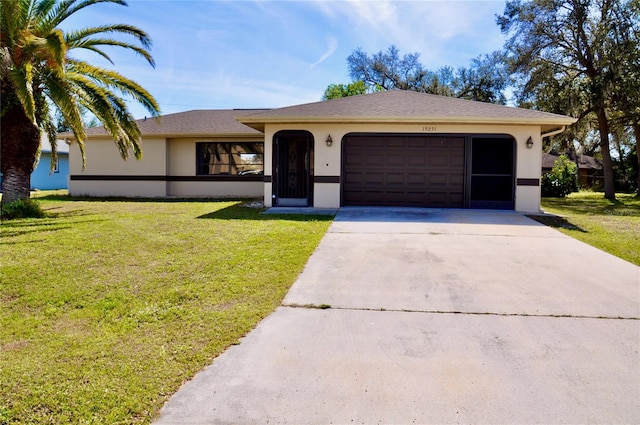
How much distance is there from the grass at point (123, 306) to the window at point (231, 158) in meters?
8.35

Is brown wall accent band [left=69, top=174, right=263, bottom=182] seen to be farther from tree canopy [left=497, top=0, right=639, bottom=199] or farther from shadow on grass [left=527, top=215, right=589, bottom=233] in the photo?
tree canopy [left=497, top=0, right=639, bottom=199]

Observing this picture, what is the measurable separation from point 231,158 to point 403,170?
25.1 feet

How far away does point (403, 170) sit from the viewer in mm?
12773

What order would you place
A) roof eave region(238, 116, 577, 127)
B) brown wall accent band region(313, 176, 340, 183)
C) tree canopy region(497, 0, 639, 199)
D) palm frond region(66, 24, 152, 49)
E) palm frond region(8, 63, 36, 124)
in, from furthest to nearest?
tree canopy region(497, 0, 639, 199), brown wall accent band region(313, 176, 340, 183), roof eave region(238, 116, 577, 127), palm frond region(66, 24, 152, 49), palm frond region(8, 63, 36, 124)

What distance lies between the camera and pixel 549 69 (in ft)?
68.7

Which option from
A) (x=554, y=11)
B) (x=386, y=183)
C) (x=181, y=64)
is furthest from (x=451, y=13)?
(x=181, y=64)

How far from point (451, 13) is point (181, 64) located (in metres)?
15.6

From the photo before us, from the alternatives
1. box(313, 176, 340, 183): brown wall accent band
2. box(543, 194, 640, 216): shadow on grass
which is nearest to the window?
box(313, 176, 340, 183): brown wall accent band

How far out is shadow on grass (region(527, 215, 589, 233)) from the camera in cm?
984

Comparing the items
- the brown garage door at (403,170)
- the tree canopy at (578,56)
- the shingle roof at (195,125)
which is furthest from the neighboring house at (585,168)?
the shingle roof at (195,125)

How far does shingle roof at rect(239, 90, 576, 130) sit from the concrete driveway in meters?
5.90

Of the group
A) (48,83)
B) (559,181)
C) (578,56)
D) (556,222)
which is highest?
(578,56)

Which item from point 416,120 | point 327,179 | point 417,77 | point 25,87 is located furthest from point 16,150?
point 417,77

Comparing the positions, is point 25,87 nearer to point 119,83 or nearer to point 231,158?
point 119,83
